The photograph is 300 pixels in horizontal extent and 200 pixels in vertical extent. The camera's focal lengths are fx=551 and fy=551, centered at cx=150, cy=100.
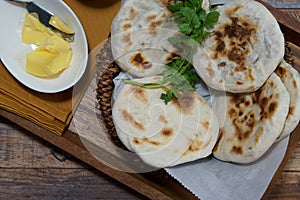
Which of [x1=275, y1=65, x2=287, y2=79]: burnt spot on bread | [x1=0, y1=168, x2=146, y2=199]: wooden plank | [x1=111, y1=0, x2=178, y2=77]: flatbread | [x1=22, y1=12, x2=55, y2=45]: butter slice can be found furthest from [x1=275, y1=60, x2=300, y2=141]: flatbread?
[x1=22, y1=12, x2=55, y2=45]: butter slice

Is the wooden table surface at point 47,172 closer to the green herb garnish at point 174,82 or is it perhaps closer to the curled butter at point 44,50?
the curled butter at point 44,50

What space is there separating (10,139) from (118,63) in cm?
36

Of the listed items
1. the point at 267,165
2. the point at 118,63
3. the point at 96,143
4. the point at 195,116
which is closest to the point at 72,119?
the point at 96,143

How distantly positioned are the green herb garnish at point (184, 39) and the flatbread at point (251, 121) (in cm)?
10

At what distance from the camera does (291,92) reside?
112cm

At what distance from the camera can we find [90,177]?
53.5 inches

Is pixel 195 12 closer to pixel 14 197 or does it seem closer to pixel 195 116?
pixel 195 116

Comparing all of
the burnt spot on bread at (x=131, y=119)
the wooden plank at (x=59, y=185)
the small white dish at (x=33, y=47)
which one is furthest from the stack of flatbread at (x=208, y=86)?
the wooden plank at (x=59, y=185)

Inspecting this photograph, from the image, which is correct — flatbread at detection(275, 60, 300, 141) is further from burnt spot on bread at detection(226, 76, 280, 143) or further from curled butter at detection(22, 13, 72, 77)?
curled butter at detection(22, 13, 72, 77)

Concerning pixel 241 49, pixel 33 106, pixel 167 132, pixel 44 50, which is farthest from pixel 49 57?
pixel 241 49

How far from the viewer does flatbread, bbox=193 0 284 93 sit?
114 centimetres

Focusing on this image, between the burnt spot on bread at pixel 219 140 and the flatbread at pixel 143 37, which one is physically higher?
the flatbread at pixel 143 37

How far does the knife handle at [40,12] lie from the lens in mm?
1306

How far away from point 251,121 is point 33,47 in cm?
54
